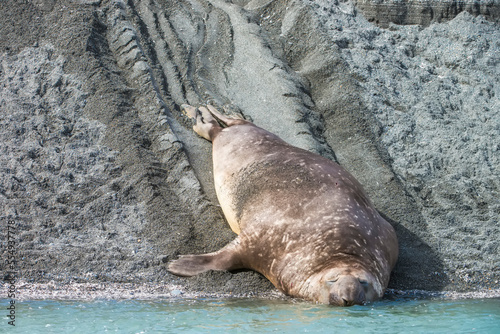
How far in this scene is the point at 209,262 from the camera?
4.59 metres

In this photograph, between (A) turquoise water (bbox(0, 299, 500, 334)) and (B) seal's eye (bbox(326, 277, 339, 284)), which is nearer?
(A) turquoise water (bbox(0, 299, 500, 334))

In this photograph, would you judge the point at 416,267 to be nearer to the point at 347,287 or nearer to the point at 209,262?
the point at 347,287

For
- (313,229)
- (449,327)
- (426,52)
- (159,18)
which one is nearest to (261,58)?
(159,18)

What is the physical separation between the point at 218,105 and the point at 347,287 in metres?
3.67

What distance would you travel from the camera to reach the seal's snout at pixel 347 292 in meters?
3.66

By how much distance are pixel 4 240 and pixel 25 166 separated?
3.44ft

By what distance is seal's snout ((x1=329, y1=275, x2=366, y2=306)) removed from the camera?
12.0 ft

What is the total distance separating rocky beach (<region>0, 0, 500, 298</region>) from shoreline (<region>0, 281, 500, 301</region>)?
23 millimetres

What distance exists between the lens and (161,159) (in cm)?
589

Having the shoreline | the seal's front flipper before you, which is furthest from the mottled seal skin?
the shoreline

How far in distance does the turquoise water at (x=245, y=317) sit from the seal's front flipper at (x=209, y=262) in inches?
19.6

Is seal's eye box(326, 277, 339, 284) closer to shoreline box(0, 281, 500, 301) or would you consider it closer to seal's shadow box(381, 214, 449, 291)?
shoreline box(0, 281, 500, 301)

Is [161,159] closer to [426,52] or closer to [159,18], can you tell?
[159,18]

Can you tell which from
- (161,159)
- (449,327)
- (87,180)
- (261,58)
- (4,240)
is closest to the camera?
(449,327)
